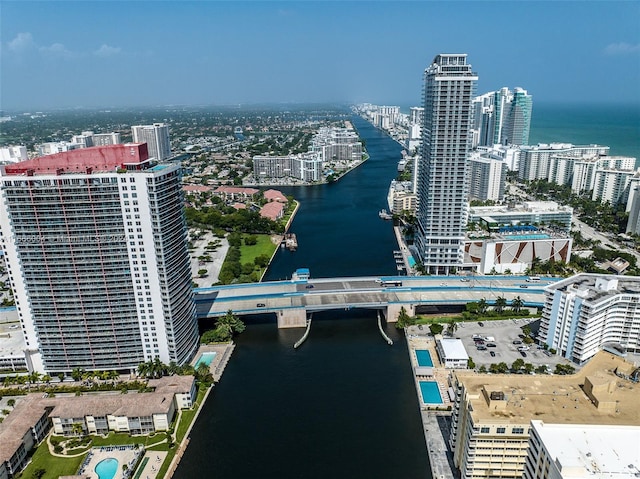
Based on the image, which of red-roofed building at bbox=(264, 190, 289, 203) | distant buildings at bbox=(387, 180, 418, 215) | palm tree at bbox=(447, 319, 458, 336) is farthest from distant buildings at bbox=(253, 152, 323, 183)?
palm tree at bbox=(447, 319, 458, 336)

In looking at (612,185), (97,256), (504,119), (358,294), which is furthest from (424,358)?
(504,119)

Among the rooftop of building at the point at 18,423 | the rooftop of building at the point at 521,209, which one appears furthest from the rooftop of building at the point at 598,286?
the rooftop of building at the point at 18,423

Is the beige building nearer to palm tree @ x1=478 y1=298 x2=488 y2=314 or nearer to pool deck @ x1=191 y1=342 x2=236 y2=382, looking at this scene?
palm tree @ x1=478 y1=298 x2=488 y2=314

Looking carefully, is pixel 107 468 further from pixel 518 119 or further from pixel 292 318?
pixel 518 119

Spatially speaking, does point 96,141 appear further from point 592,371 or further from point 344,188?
point 592,371

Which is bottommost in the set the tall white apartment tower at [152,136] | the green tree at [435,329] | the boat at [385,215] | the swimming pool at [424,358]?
the swimming pool at [424,358]

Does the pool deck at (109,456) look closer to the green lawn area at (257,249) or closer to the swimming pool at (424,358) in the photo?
the swimming pool at (424,358)

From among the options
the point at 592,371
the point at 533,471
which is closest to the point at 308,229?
the point at 592,371
